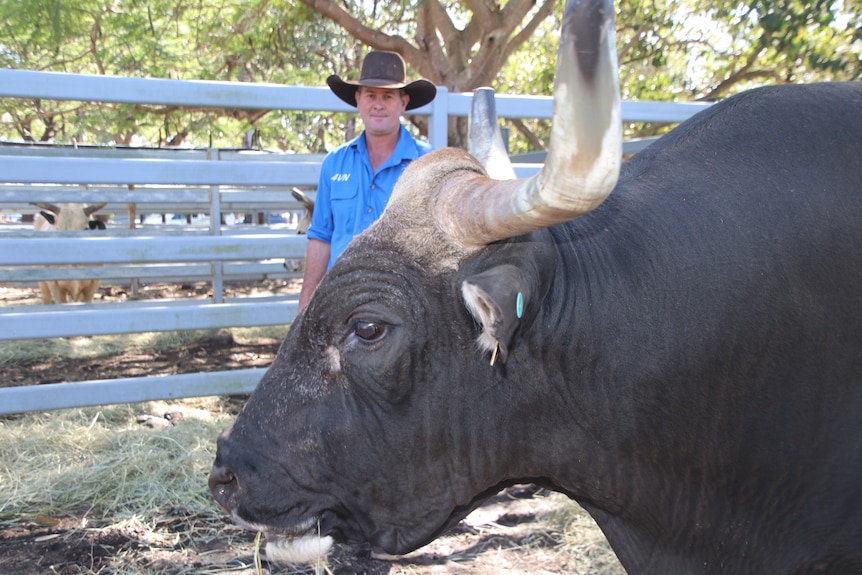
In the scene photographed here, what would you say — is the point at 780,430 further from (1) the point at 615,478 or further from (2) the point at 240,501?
(2) the point at 240,501

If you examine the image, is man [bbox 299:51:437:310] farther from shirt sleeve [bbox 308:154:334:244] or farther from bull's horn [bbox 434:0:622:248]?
bull's horn [bbox 434:0:622:248]

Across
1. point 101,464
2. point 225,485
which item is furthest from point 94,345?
point 225,485

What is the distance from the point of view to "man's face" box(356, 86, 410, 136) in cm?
414

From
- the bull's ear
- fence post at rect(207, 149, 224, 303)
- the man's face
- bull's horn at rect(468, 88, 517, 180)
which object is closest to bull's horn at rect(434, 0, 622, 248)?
the bull's ear

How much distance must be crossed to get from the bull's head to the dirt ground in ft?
4.48

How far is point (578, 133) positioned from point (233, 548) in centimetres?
311

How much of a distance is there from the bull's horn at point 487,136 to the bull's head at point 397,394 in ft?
0.81

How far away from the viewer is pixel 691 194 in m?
2.39

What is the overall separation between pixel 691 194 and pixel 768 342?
0.52m

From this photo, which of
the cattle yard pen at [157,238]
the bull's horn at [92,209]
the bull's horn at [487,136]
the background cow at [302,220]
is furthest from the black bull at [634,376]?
the bull's horn at [92,209]

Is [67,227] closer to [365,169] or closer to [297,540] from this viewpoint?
[365,169]

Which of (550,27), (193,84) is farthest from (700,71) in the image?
(193,84)

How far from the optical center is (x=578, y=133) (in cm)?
166

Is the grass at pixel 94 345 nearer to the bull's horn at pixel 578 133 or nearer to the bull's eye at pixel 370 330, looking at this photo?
the bull's eye at pixel 370 330
